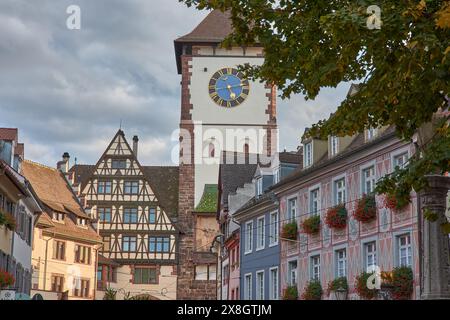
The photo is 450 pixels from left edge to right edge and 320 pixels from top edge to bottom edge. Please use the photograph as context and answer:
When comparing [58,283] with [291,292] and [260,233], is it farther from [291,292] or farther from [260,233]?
[291,292]

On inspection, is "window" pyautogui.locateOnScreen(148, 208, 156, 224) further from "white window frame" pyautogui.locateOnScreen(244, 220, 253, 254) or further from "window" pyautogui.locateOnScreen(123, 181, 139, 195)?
"white window frame" pyautogui.locateOnScreen(244, 220, 253, 254)

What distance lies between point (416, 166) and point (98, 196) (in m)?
54.0

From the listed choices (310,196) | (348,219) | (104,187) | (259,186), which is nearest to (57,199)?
(104,187)

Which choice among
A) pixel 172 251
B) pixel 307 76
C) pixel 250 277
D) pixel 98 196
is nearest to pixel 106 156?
pixel 98 196

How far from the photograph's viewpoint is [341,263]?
27859 millimetres

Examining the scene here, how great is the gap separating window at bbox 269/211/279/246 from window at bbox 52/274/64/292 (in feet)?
77.0

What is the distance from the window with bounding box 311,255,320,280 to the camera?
1164 inches

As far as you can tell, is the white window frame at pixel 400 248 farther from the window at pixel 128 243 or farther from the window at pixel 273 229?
the window at pixel 128 243

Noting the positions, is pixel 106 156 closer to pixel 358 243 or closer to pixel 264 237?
pixel 264 237

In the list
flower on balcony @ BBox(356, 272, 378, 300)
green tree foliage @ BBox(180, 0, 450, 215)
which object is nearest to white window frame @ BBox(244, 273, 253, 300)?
flower on balcony @ BBox(356, 272, 378, 300)

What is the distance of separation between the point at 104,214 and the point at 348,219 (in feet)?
122

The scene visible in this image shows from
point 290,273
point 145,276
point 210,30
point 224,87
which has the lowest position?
point 290,273

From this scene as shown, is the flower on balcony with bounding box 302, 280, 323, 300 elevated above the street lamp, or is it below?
above

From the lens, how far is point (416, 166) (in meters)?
9.84
